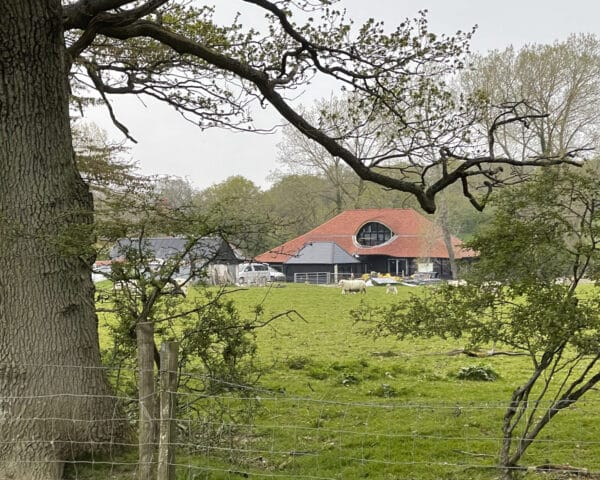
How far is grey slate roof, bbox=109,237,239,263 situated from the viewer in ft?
13.8

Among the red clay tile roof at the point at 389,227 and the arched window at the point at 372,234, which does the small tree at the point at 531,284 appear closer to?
the red clay tile roof at the point at 389,227

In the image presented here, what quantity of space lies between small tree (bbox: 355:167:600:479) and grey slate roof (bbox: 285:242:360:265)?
1441 inches

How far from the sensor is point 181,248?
14.1 ft

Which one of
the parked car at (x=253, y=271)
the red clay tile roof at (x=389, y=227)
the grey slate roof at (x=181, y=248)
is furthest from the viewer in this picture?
the red clay tile roof at (x=389, y=227)

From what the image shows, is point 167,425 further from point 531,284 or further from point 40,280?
point 531,284

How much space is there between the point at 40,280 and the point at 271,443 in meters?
2.88

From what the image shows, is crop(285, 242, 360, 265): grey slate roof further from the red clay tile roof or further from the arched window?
the arched window

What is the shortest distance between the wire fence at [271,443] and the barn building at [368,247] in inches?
1326

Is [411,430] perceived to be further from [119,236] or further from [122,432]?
[119,236]

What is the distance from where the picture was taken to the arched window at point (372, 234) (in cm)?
4369

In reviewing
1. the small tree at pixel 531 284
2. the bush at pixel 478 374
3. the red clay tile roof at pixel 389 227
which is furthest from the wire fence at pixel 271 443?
the red clay tile roof at pixel 389 227

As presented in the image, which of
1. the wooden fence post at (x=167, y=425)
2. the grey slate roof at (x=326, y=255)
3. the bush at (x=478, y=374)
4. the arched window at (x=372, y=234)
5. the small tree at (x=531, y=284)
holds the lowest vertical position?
the bush at (x=478, y=374)

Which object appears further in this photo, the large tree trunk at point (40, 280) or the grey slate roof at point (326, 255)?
the grey slate roof at point (326, 255)

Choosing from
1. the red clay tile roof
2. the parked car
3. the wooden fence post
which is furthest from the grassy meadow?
the red clay tile roof
